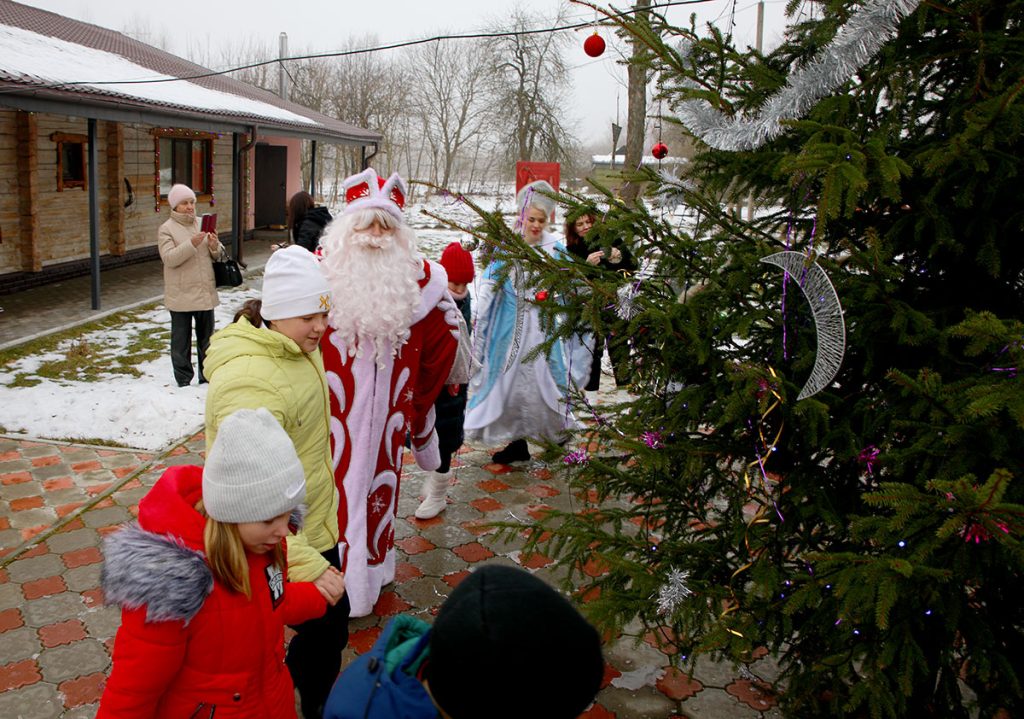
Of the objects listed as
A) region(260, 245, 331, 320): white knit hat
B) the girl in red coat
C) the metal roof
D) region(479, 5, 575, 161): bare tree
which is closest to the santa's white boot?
region(260, 245, 331, 320): white knit hat

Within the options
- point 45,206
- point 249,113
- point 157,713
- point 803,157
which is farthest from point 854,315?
point 249,113

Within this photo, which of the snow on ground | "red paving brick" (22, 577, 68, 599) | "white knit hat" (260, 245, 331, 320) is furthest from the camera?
the snow on ground

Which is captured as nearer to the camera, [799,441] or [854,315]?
[854,315]

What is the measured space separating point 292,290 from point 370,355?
1.02 m

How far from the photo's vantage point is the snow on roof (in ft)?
32.8

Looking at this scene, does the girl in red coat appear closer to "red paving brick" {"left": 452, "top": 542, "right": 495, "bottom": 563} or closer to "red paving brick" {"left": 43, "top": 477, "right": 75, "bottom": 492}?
"red paving brick" {"left": 452, "top": 542, "right": 495, "bottom": 563}

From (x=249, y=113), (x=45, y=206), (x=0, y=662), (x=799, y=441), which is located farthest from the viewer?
(x=249, y=113)

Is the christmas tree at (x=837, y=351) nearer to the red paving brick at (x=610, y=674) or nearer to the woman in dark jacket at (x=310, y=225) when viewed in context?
the red paving brick at (x=610, y=674)

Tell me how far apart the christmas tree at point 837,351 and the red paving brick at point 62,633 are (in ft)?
7.63

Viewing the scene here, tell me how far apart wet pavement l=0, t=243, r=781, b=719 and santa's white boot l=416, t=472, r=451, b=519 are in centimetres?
5

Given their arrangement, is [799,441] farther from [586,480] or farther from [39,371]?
[39,371]

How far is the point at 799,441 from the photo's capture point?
271 centimetres

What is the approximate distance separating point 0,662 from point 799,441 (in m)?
3.47

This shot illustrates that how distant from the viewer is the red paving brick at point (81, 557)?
430 centimetres
